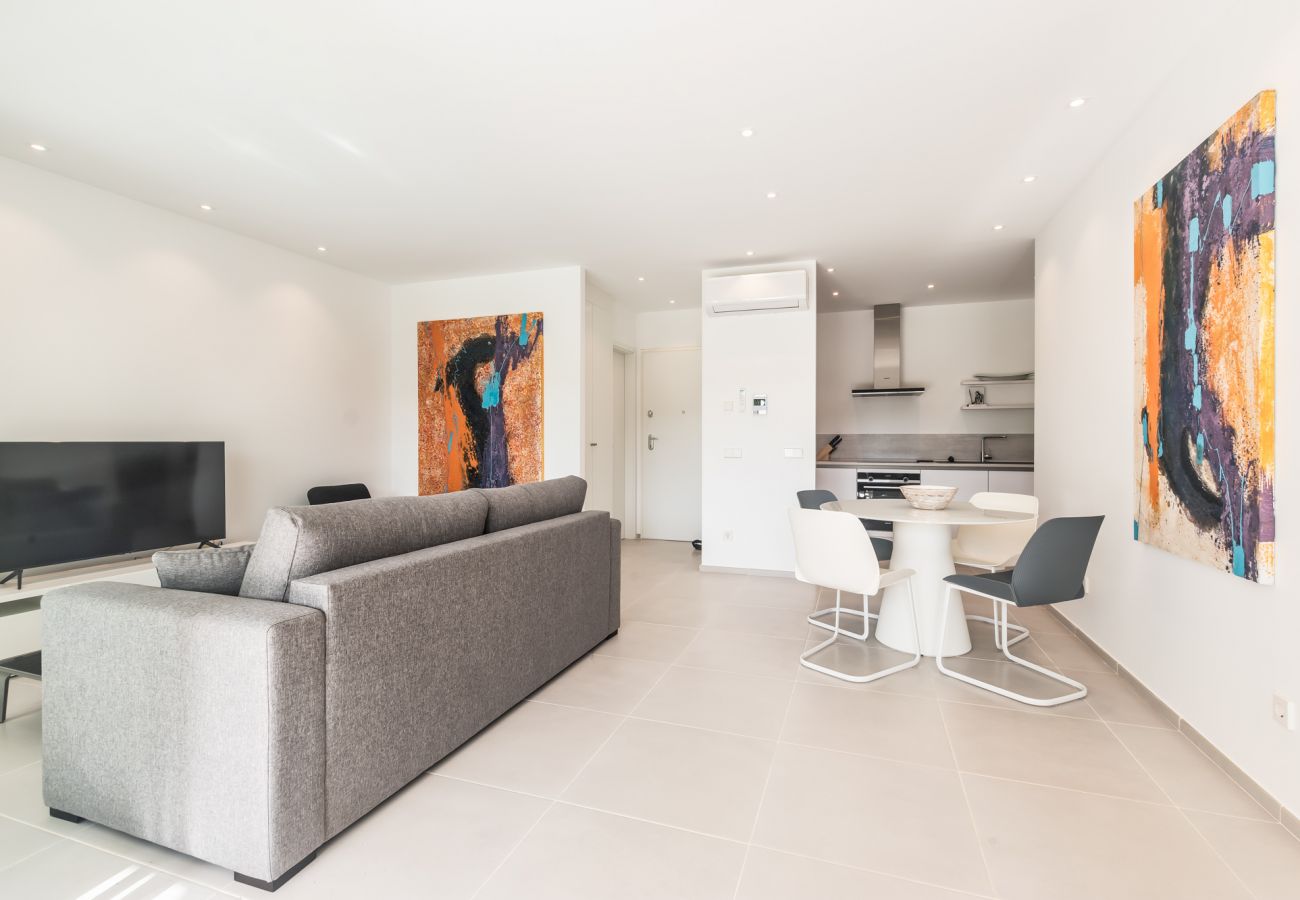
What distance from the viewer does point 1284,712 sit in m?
1.75

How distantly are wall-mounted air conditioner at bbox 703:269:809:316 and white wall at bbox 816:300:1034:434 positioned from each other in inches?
83.0

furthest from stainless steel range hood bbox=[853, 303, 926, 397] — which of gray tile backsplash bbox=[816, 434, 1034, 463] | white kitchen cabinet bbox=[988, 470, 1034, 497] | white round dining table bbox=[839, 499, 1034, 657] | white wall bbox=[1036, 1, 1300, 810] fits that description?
white round dining table bbox=[839, 499, 1034, 657]

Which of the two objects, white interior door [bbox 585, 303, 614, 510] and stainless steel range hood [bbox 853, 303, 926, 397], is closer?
white interior door [bbox 585, 303, 614, 510]

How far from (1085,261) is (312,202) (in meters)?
4.68

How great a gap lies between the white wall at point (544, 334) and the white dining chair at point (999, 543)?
302 centimetres

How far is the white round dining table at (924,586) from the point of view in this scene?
125 inches

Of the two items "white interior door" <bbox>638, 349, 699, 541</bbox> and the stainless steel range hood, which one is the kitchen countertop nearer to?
the stainless steel range hood

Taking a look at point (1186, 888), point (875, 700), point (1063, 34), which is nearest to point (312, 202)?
point (1063, 34)

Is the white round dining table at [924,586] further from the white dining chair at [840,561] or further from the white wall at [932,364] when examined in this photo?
the white wall at [932,364]

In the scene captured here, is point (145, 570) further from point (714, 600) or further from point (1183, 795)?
point (1183, 795)

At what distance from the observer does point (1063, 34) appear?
2229 millimetres

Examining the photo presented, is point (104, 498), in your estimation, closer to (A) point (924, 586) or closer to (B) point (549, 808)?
(B) point (549, 808)

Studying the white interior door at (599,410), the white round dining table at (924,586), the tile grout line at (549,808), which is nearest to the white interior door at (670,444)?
the white interior door at (599,410)

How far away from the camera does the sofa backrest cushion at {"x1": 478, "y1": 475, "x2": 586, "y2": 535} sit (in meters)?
2.60
